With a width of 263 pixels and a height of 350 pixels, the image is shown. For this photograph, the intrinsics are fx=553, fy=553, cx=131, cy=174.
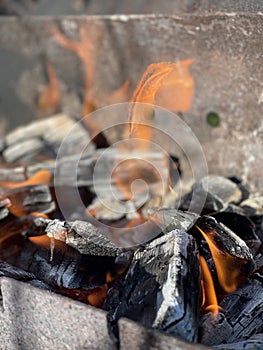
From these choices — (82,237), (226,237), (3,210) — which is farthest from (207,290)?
(3,210)

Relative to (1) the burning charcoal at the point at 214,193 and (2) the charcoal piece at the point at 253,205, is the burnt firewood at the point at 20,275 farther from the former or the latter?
(2) the charcoal piece at the point at 253,205

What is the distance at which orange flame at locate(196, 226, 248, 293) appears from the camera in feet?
6.11

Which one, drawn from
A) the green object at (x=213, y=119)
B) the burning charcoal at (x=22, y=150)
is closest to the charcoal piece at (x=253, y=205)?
the green object at (x=213, y=119)

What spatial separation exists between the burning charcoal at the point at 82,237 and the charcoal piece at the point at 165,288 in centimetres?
13

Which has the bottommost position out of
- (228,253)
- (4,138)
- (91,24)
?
(4,138)

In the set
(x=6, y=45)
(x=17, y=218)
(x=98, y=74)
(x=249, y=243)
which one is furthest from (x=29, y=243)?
(x=6, y=45)

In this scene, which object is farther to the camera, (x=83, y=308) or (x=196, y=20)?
(x=196, y=20)

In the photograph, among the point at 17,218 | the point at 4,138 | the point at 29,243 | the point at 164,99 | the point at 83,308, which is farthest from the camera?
the point at 4,138

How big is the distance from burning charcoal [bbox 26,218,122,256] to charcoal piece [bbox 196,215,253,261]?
324 millimetres

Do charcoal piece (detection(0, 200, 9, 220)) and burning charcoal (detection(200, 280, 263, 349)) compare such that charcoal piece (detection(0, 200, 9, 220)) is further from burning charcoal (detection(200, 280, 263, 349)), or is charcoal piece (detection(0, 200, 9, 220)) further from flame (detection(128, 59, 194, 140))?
burning charcoal (detection(200, 280, 263, 349))

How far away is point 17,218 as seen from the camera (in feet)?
7.72

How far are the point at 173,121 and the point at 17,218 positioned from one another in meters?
0.94

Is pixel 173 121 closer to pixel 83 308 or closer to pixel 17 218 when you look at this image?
pixel 17 218

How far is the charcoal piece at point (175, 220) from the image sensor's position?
1.96 meters
